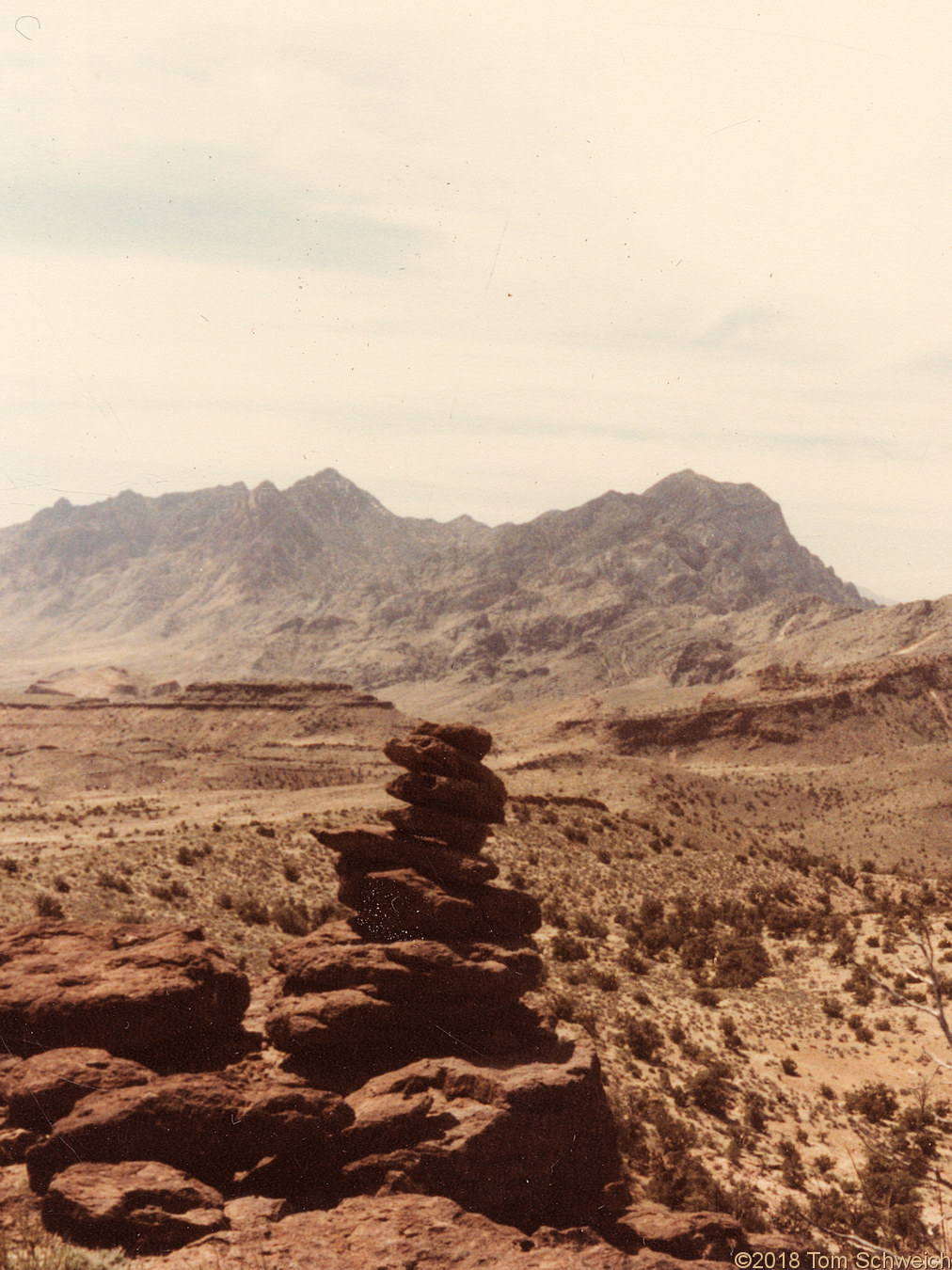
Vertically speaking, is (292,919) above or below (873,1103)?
above

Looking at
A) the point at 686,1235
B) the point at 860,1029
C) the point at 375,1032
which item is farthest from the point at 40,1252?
the point at 860,1029

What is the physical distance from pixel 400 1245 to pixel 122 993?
6508 millimetres

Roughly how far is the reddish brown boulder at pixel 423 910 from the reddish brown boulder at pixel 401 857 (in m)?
0.30

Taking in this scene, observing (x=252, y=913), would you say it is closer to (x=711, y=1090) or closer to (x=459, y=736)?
(x=459, y=736)

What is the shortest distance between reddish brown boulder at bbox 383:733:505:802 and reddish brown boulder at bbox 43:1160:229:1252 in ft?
33.3

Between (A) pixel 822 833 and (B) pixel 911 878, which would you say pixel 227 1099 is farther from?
(A) pixel 822 833

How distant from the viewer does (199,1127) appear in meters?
12.4

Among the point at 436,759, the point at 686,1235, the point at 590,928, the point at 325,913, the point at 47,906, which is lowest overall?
the point at 590,928

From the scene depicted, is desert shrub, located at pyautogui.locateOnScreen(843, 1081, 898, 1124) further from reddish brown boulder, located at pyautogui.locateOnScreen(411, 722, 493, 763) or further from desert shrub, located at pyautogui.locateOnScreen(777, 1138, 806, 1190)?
reddish brown boulder, located at pyautogui.locateOnScreen(411, 722, 493, 763)

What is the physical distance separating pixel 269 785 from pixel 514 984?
2555 inches

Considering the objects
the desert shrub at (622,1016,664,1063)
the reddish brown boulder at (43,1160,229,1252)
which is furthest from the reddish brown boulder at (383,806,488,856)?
the reddish brown boulder at (43,1160,229,1252)

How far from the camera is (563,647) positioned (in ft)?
641

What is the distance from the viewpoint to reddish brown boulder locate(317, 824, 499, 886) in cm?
1856

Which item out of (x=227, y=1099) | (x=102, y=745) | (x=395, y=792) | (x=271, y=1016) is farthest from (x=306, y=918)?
(x=102, y=745)
